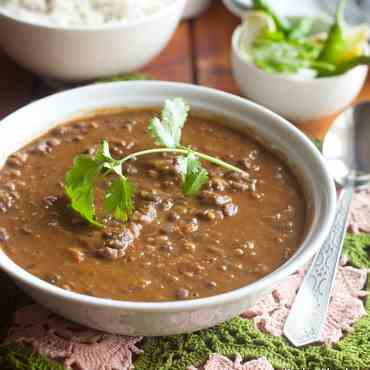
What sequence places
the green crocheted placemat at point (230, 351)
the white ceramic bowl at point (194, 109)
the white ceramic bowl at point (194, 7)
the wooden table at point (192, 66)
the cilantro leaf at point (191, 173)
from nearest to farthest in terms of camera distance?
the white ceramic bowl at point (194, 109)
the green crocheted placemat at point (230, 351)
the cilantro leaf at point (191, 173)
the wooden table at point (192, 66)
the white ceramic bowl at point (194, 7)

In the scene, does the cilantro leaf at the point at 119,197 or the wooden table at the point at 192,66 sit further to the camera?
the wooden table at the point at 192,66

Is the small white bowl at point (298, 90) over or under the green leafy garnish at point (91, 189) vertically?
under

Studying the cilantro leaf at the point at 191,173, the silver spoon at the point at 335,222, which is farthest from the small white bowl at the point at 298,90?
the cilantro leaf at the point at 191,173

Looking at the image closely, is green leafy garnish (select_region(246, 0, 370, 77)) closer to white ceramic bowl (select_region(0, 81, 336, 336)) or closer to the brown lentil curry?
white ceramic bowl (select_region(0, 81, 336, 336))

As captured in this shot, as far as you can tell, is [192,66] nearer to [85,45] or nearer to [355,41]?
[85,45]

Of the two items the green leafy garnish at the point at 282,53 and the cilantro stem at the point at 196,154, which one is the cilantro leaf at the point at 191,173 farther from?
the green leafy garnish at the point at 282,53

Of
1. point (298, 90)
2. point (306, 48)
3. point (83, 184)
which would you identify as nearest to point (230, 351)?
point (83, 184)
